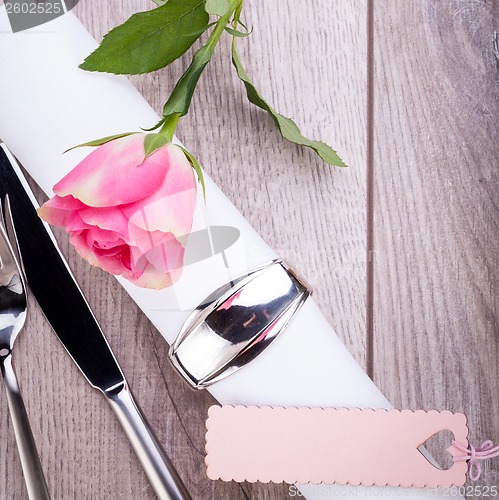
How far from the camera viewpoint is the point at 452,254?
478mm

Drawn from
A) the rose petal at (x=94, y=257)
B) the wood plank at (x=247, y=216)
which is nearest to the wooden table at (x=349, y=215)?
the wood plank at (x=247, y=216)

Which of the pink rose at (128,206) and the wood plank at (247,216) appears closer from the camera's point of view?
the pink rose at (128,206)

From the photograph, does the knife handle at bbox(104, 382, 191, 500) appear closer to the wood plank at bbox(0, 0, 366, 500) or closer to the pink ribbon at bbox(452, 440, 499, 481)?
the wood plank at bbox(0, 0, 366, 500)

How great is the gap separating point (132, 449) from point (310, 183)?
229 mm

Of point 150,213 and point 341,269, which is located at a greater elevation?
point 150,213

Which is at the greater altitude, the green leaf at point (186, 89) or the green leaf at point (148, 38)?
the green leaf at point (148, 38)

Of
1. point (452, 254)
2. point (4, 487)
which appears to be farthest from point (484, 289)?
point (4, 487)

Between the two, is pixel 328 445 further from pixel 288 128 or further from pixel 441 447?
pixel 288 128

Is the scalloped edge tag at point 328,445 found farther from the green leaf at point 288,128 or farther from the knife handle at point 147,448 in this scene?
the green leaf at point 288,128

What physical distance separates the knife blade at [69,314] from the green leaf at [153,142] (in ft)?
0.41

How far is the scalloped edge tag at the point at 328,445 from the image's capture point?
0.41m

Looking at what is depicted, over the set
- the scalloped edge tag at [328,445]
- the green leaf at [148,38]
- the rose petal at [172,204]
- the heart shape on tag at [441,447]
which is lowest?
the heart shape on tag at [441,447]

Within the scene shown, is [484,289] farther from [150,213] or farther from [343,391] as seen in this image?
[150,213]

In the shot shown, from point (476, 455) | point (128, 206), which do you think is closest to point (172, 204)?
point (128, 206)
